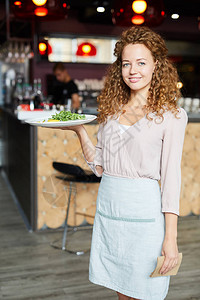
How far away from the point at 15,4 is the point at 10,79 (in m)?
3.88

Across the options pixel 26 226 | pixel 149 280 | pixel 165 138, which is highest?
pixel 165 138

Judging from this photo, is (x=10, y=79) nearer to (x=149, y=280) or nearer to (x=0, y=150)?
(x=0, y=150)

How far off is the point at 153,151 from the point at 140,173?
0.10 metres

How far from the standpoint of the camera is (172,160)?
1453 millimetres

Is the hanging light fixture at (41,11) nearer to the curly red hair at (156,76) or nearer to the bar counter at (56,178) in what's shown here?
the bar counter at (56,178)

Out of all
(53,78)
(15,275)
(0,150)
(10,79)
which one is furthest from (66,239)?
(53,78)

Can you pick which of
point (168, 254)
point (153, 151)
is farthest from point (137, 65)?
point (168, 254)

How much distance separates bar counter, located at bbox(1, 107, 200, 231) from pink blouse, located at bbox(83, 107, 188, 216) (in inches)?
76.0

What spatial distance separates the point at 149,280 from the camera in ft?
5.07

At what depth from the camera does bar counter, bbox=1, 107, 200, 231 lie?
12.1 feet

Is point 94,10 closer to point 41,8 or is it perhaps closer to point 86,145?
point 41,8

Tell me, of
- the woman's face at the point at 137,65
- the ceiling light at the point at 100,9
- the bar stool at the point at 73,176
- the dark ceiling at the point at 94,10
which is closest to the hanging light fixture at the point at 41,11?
the bar stool at the point at 73,176

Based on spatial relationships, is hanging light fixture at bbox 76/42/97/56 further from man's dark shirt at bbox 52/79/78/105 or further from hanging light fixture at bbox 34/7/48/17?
hanging light fixture at bbox 34/7/48/17

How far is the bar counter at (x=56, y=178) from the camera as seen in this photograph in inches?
146
